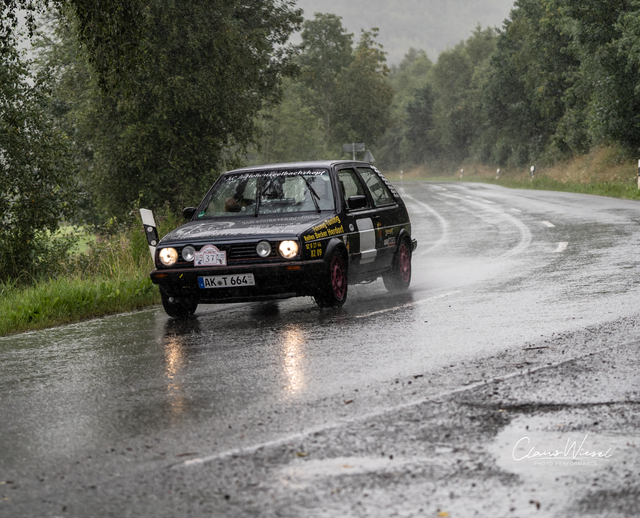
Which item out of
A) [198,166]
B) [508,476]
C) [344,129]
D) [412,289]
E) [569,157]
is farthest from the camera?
[344,129]

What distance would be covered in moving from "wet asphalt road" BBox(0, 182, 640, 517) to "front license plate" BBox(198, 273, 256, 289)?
42 cm

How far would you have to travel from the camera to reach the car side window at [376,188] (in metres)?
11.1

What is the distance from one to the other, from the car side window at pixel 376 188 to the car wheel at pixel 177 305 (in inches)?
109

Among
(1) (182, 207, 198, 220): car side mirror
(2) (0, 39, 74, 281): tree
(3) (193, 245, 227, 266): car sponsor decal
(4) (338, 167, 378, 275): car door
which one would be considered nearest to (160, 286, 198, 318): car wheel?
(3) (193, 245, 227, 266): car sponsor decal

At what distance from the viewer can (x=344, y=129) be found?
90250 mm

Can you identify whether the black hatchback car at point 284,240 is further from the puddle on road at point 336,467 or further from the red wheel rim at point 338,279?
the puddle on road at point 336,467

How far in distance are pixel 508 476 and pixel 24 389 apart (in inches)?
149

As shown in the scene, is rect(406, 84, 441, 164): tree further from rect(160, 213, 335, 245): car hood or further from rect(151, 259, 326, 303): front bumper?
rect(151, 259, 326, 303): front bumper

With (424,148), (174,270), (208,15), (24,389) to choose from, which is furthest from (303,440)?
(424,148)

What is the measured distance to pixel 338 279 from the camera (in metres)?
9.67

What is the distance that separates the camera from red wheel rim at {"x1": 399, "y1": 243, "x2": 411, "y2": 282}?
11305 millimetres

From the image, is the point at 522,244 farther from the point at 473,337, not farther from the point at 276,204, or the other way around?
the point at 473,337

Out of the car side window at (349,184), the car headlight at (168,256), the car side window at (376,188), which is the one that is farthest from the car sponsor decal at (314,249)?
the car side window at (376,188)

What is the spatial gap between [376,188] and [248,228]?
99.6 inches
